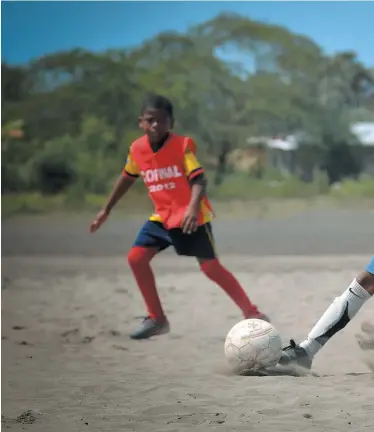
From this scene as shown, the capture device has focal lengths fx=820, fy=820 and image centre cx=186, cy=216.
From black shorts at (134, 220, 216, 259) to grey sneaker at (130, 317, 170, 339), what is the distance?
0.35 metres

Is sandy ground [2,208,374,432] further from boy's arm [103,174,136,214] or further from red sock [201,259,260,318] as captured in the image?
boy's arm [103,174,136,214]

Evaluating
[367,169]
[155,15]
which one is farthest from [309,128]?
[155,15]

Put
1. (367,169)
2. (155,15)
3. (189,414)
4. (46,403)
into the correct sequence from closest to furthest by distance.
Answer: (189,414), (46,403), (155,15), (367,169)

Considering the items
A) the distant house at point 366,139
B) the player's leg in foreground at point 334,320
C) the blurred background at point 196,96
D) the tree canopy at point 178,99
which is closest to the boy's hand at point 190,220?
the player's leg in foreground at point 334,320

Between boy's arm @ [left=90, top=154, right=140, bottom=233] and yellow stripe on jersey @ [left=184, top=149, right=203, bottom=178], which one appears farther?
boy's arm @ [left=90, top=154, right=140, bottom=233]

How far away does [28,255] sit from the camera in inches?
204

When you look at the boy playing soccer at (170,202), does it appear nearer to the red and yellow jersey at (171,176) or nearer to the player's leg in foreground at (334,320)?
the red and yellow jersey at (171,176)

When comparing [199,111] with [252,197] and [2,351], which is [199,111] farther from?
[2,351]

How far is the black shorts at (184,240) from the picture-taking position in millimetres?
3572

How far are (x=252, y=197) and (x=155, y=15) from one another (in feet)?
4.12

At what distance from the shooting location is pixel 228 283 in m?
A: 3.63

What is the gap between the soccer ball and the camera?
288 centimetres

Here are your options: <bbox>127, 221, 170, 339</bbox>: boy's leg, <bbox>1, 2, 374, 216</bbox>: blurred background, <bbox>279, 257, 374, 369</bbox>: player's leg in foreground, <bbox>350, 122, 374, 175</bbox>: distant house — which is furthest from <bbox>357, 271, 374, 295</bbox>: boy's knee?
<bbox>350, 122, 374, 175</bbox>: distant house

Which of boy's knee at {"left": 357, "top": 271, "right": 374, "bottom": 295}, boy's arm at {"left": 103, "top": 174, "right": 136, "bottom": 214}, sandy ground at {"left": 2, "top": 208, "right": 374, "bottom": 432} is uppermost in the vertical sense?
boy's arm at {"left": 103, "top": 174, "right": 136, "bottom": 214}
